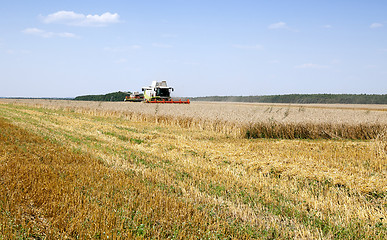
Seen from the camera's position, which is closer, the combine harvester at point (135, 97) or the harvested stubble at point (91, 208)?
the harvested stubble at point (91, 208)

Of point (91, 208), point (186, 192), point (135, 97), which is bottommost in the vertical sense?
point (186, 192)

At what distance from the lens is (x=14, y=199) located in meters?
6.10

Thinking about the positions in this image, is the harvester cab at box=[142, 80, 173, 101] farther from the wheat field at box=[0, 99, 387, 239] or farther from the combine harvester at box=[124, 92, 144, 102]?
the wheat field at box=[0, 99, 387, 239]

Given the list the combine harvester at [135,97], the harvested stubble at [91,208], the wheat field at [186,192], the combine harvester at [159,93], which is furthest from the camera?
the combine harvester at [135,97]

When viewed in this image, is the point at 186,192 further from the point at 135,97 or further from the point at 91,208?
the point at 135,97

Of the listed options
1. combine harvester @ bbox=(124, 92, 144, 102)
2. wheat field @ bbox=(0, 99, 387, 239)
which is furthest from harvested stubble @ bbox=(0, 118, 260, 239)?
combine harvester @ bbox=(124, 92, 144, 102)

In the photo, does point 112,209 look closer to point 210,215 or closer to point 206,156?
point 210,215

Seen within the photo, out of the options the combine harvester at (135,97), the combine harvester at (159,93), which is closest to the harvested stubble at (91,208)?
the combine harvester at (159,93)

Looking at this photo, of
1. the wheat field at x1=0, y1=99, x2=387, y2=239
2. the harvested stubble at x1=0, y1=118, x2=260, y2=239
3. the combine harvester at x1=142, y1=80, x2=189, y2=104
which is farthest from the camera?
the combine harvester at x1=142, y1=80, x2=189, y2=104

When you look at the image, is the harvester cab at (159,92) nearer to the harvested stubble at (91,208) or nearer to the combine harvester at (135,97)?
the combine harvester at (135,97)

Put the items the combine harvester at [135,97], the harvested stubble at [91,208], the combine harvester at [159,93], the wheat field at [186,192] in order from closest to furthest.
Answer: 1. the harvested stubble at [91,208]
2. the wheat field at [186,192]
3. the combine harvester at [159,93]
4. the combine harvester at [135,97]

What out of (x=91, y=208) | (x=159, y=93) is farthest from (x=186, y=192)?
(x=159, y=93)

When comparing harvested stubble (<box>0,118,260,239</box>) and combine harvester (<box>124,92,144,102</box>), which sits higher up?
combine harvester (<box>124,92,144,102</box>)

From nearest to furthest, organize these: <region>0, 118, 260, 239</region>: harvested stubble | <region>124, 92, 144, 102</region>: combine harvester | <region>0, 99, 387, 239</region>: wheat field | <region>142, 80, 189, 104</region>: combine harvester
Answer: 1. <region>0, 118, 260, 239</region>: harvested stubble
2. <region>0, 99, 387, 239</region>: wheat field
3. <region>142, 80, 189, 104</region>: combine harvester
4. <region>124, 92, 144, 102</region>: combine harvester
